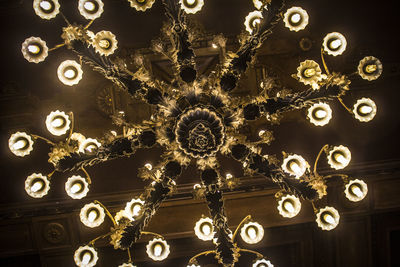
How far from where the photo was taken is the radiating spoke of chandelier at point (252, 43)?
8.68ft

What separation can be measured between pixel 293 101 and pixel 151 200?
1867mm

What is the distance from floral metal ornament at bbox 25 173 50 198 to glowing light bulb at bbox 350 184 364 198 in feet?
10.8

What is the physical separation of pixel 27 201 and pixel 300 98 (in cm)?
487

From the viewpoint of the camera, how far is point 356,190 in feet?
9.42

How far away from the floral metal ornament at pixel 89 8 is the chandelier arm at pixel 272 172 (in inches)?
79.5

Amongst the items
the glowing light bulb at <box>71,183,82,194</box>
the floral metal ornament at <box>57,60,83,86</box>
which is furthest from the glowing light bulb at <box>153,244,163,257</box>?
the floral metal ornament at <box>57,60,83,86</box>

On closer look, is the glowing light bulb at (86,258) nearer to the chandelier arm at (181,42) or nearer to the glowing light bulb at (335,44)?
the chandelier arm at (181,42)

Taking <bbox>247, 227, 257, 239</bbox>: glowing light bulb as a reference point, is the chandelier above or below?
above

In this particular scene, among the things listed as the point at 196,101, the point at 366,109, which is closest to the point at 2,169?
the point at 196,101

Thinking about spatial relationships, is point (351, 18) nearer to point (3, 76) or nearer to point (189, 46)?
point (189, 46)

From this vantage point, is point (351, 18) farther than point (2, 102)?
Yes

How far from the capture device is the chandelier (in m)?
2.67

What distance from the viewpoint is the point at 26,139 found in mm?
2781

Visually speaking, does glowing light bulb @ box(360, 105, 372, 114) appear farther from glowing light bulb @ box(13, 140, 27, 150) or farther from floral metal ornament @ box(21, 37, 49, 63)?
glowing light bulb @ box(13, 140, 27, 150)
